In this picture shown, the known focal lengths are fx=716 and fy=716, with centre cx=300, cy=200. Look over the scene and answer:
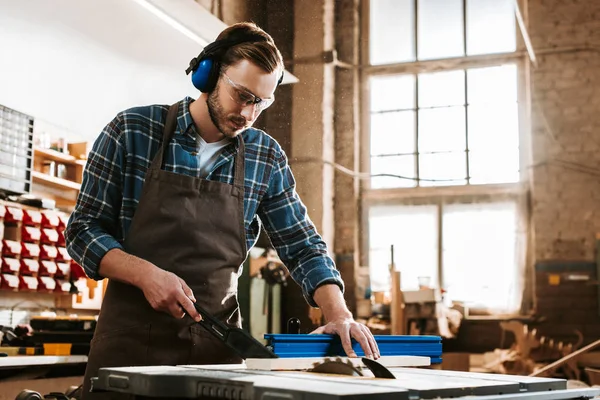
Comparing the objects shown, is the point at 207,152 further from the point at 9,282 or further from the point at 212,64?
the point at 9,282

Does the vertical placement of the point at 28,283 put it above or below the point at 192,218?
below

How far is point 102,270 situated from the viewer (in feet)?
4.59

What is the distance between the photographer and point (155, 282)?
4.33ft

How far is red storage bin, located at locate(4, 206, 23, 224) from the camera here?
364cm

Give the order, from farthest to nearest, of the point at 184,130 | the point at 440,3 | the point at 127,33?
the point at 440,3, the point at 127,33, the point at 184,130

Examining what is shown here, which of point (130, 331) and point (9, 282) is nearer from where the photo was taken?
point (130, 331)

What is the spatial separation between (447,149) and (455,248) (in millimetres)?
1080

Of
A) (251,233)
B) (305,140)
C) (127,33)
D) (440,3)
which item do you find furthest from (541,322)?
(251,233)

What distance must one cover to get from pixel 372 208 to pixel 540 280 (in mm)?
1905

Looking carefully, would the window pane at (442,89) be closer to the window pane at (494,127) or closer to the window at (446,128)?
the window at (446,128)

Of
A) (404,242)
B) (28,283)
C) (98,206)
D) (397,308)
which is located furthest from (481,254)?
(98,206)

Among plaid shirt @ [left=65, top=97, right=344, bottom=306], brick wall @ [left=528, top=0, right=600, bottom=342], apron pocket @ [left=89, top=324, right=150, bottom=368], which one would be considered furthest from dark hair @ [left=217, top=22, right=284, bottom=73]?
brick wall @ [left=528, top=0, right=600, bottom=342]

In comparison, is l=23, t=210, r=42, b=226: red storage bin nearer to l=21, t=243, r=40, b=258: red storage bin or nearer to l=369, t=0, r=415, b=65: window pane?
l=21, t=243, r=40, b=258: red storage bin

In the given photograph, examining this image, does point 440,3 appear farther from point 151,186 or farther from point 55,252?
point 151,186
